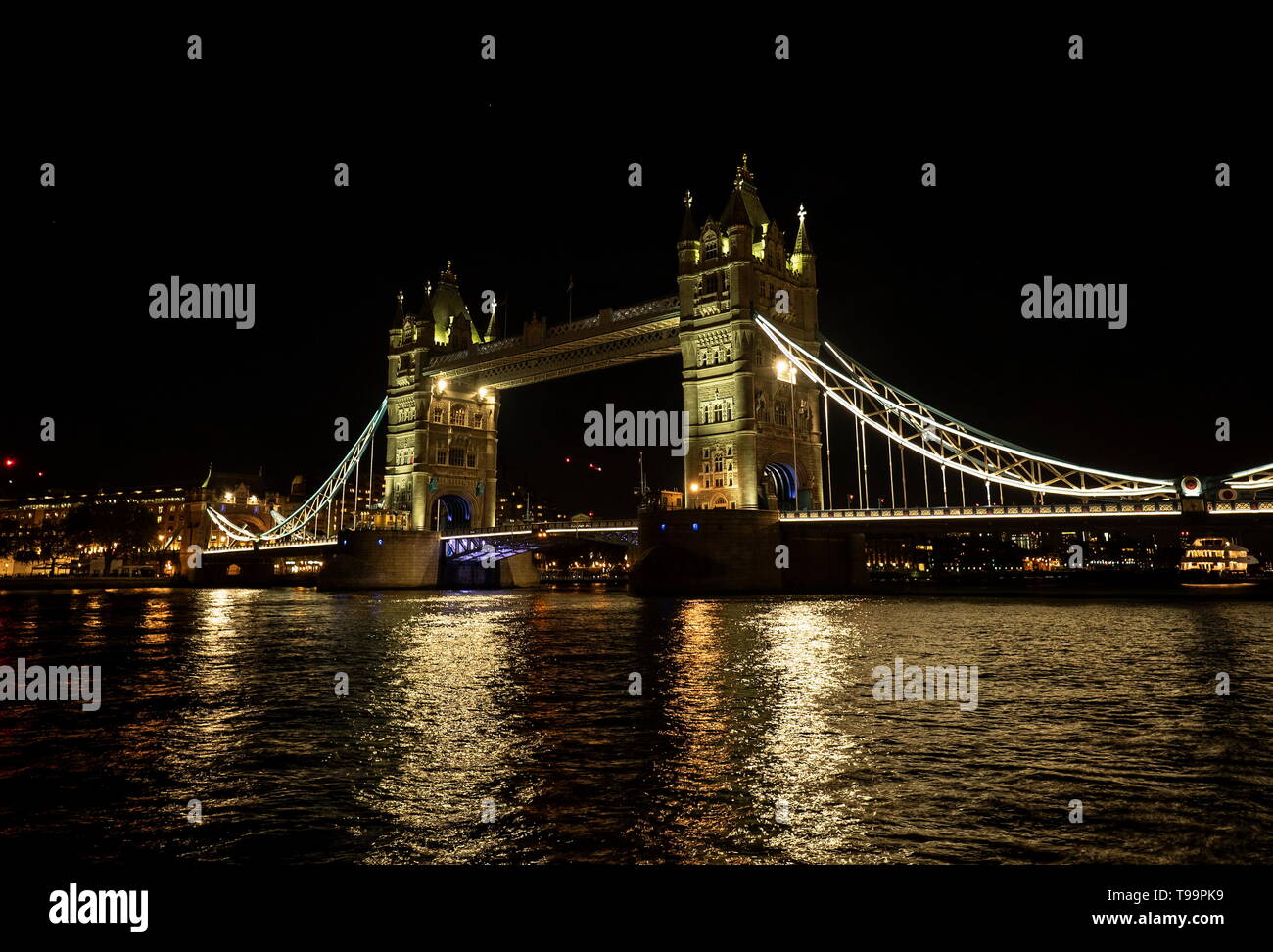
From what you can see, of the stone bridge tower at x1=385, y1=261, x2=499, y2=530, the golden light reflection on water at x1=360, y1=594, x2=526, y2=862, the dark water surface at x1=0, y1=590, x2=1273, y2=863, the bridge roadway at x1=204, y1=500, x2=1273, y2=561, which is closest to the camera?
the dark water surface at x1=0, y1=590, x2=1273, y2=863

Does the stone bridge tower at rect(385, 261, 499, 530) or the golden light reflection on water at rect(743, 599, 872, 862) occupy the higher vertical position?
the stone bridge tower at rect(385, 261, 499, 530)

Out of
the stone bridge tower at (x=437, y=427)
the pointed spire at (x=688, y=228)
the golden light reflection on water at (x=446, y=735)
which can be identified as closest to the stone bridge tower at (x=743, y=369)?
the pointed spire at (x=688, y=228)

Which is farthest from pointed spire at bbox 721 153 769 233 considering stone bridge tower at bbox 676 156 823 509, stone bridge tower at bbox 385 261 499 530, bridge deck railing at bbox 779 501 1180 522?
stone bridge tower at bbox 385 261 499 530

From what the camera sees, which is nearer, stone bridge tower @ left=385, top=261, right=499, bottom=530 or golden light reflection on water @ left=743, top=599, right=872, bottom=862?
golden light reflection on water @ left=743, top=599, right=872, bottom=862

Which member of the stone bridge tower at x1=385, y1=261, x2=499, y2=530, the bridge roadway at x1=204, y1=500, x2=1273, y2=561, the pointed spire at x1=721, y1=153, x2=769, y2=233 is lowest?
the bridge roadway at x1=204, y1=500, x2=1273, y2=561

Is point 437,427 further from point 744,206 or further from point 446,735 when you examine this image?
point 446,735

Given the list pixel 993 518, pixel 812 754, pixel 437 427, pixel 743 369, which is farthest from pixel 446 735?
pixel 437 427

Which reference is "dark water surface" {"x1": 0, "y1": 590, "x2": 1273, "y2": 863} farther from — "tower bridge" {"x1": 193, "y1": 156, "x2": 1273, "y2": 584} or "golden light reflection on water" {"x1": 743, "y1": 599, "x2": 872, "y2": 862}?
"tower bridge" {"x1": 193, "y1": 156, "x2": 1273, "y2": 584}

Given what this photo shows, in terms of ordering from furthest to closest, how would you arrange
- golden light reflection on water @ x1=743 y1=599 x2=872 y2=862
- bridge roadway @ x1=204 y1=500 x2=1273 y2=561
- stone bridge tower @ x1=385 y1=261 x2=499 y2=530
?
stone bridge tower @ x1=385 y1=261 x2=499 y2=530, bridge roadway @ x1=204 y1=500 x2=1273 y2=561, golden light reflection on water @ x1=743 y1=599 x2=872 y2=862
